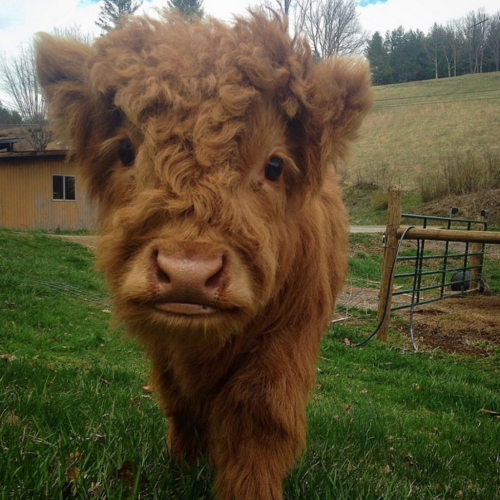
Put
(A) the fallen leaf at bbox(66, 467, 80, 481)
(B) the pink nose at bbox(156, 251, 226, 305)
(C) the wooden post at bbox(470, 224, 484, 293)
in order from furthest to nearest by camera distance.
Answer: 1. (C) the wooden post at bbox(470, 224, 484, 293)
2. (A) the fallen leaf at bbox(66, 467, 80, 481)
3. (B) the pink nose at bbox(156, 251, 226, 305)

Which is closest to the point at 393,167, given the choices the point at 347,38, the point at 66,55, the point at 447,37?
the point at 347,38

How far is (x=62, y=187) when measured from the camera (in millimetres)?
23250

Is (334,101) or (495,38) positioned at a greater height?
(495,38)

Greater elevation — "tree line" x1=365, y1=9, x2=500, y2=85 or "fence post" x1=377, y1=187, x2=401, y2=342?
"tree line" x1=365, y1=9, x2=500, y2=85

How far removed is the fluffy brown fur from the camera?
181cm

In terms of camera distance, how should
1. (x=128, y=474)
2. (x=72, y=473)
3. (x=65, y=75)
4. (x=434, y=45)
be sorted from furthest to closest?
(x=434, y=45) → (x=65, y=75) → (x=128, y=474) → (x=72, y=473)

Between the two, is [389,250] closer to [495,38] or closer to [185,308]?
[185,308]

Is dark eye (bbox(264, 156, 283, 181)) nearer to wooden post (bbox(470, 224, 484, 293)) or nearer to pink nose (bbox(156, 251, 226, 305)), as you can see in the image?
pink nose (bbox(156, 251, 226, 305))

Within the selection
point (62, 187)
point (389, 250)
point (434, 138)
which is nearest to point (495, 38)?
point (434, 138)

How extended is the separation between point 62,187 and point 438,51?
203 feet

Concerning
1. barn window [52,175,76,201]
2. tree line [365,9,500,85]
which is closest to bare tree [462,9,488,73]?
tree line [365,9,500,85]

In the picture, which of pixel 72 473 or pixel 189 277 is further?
pixel 72 473

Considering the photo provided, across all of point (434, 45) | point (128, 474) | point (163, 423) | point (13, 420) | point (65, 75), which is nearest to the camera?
point (128, 474)

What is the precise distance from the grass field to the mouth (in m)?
0.67
